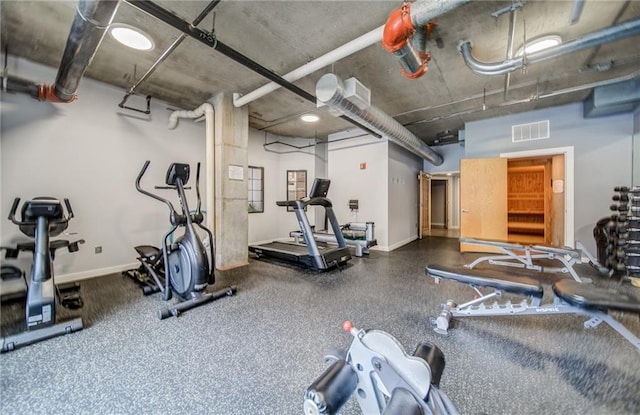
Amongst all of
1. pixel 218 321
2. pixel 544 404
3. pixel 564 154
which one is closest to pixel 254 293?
pixel 218 321

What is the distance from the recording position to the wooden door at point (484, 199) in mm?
5188

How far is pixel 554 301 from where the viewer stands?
2018mm

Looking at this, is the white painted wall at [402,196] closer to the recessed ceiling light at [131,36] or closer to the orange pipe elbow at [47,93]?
the recessed ceiling light at [131,36]

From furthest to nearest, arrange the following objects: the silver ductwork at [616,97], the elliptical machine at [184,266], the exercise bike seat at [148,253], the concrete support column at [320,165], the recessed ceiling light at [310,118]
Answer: the concrete support column at [320,165]
the recessed ceiling light at [310,118]
the silver ductwork at [616,97]
the exercise bike seat at [148,253]
the elliptical machine at [184,266]

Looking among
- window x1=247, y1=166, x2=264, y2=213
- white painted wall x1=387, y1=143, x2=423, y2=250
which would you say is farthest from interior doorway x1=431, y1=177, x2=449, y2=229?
window x1=247, y1=166, x2=264, y2=213

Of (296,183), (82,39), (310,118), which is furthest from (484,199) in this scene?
(82,39)

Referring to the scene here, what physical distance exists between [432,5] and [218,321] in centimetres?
325

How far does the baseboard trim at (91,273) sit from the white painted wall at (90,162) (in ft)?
0.05

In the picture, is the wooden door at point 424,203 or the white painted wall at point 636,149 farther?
the wooden door at point 424,203

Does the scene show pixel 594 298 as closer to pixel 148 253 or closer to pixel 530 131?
pixel 148 253

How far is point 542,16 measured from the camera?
96.7 inches

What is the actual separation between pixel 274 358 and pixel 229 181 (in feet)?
10.3

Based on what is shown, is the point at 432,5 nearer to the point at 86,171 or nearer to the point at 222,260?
the point at 222,260

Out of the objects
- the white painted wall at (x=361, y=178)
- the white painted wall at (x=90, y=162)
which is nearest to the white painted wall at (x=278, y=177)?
the white painted wall at (x=361, y=178)
